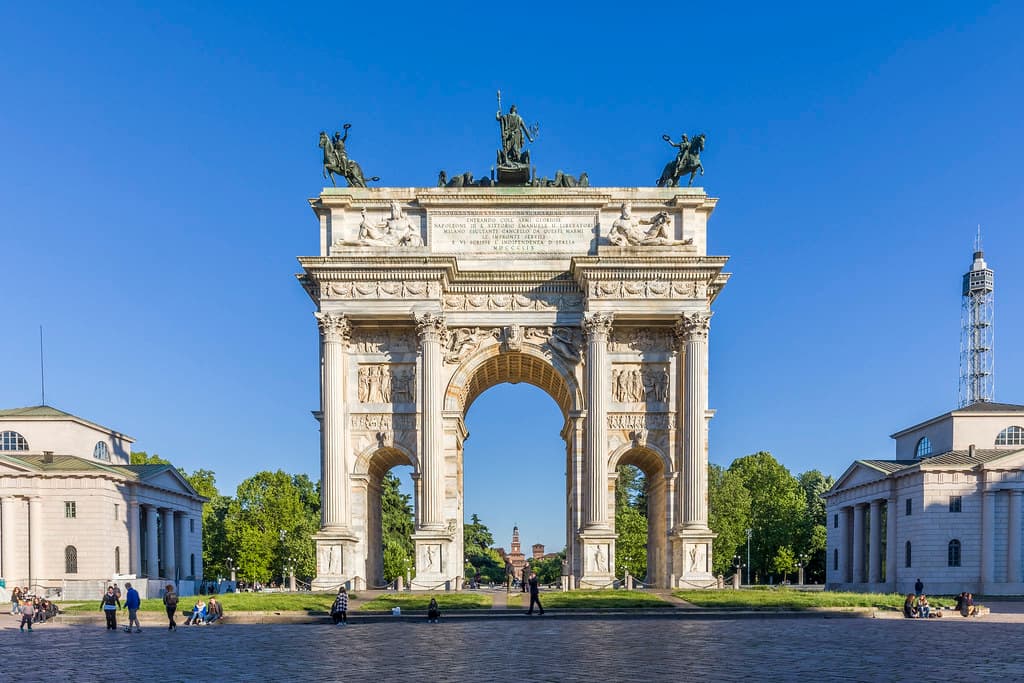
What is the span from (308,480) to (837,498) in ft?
188

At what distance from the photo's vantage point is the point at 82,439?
6688cm

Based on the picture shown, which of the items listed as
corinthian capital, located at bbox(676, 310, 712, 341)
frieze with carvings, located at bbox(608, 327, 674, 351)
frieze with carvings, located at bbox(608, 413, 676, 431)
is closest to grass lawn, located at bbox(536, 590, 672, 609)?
frieze with carvings, located at bbox(608, 413, 676, 431)

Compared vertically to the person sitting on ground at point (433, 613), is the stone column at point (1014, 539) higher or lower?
lower

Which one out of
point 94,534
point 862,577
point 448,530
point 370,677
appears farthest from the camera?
point 862,577

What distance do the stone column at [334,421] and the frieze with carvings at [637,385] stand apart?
14226mm

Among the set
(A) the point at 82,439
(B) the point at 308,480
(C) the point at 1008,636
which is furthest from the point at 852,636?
(B) the point at 308,480

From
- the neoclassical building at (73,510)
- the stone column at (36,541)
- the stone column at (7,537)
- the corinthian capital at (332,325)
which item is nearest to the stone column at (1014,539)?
the corinthian capital at (332,325)

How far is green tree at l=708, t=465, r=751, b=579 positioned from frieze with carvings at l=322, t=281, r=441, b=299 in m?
50.5

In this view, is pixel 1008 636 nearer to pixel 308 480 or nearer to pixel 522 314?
pixel 522 314

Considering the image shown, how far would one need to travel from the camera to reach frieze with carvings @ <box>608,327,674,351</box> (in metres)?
49.1

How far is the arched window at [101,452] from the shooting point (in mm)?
69375

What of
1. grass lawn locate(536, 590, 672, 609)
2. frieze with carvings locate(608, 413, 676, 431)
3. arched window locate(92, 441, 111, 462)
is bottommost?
grass lawn locate(536, 590, 672, 609)

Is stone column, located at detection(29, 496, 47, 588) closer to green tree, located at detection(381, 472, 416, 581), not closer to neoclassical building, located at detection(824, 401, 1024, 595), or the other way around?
green tree, located at detection(381, 472, 416, 581)

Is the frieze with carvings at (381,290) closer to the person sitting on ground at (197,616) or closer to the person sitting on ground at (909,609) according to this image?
the person sitting on ground at (197,616)
